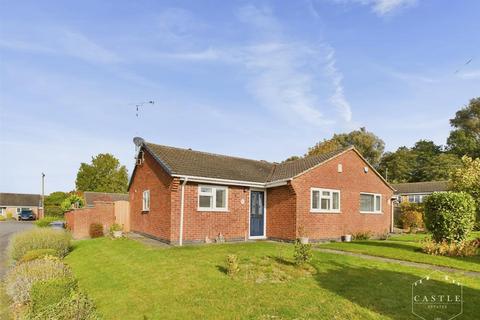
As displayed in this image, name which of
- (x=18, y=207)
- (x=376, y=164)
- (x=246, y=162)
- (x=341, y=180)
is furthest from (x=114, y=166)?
(x=341, y=180)

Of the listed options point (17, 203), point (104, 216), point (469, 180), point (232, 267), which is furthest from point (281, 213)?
point (17, 203)

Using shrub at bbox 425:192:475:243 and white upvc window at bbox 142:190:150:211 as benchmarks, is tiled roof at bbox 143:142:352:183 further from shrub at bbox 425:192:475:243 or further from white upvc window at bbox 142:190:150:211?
shrub at bbox 425:192:475:243

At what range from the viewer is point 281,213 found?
59.0 ft

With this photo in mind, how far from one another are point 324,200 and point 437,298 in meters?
11.1

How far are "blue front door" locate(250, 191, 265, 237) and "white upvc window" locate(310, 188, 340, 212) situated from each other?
2.82 meters

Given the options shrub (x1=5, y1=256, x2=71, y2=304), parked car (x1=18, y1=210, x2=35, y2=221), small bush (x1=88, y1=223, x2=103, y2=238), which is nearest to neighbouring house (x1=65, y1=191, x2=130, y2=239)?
small bush (x1=88, y1=223, x2=103, y2=238)

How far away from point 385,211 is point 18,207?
259ft

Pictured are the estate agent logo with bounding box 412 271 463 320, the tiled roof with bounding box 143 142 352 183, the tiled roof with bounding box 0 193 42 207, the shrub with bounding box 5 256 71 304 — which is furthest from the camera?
the tiled roof with bounding box 0 193 42 207

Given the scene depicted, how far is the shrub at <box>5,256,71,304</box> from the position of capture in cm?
1042

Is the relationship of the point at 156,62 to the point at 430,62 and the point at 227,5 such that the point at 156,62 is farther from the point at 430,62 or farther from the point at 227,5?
the point at 430,62

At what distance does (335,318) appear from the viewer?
668 cm

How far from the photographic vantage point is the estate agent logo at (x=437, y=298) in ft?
22.3

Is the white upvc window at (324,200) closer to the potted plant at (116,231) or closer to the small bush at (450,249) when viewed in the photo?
the small bush at (450,249)

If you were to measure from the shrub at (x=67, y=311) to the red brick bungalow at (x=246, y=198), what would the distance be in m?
7.25
